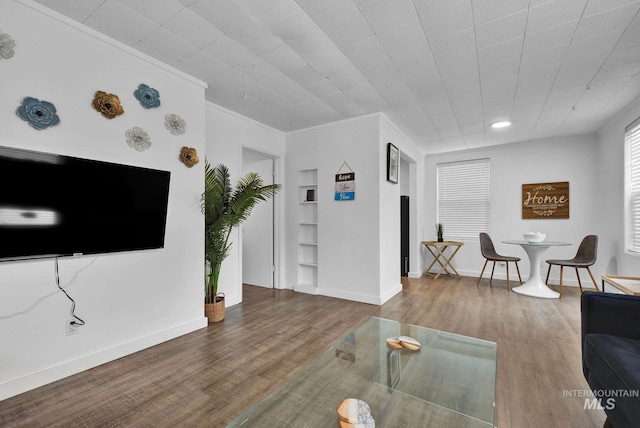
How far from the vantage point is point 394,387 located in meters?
1.52

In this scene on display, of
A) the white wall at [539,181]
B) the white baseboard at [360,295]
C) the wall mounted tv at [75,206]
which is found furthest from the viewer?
the white wall at [539,181]

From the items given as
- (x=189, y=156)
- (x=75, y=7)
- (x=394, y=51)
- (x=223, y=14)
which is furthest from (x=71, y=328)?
(x=394, y=51)

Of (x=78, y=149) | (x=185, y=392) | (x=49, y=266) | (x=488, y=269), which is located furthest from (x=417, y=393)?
(x=488, y=269)

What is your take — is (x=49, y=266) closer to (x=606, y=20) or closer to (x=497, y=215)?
(x=606, y=20)

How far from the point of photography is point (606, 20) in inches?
81.2

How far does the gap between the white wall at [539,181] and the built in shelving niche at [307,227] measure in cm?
326

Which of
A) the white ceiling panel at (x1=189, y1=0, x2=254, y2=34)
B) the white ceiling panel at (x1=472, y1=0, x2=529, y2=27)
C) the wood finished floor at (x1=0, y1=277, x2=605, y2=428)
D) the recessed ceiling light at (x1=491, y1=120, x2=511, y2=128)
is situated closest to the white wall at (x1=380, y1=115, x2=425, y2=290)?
the wood finished floor at (x1=0, y1=277, x2=605, y2=428)

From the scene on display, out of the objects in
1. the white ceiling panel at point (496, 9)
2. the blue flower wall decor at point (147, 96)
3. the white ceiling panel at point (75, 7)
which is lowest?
the blue flower wall decor at point (147, 96)

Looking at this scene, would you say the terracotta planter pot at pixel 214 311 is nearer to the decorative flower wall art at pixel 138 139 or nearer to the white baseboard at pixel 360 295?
the white baseboard at pixel 360 295

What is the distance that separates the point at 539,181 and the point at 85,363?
690 cm

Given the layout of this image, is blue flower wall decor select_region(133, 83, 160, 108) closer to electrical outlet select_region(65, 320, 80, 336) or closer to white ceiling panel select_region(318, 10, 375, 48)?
white ceiling panel select_region(318, 10, 375, 48)

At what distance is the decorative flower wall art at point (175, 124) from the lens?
9.05 ft

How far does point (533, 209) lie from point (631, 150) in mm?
1852

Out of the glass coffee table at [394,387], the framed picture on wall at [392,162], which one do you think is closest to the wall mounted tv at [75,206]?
Result: the glass coffee table at [394,387]
